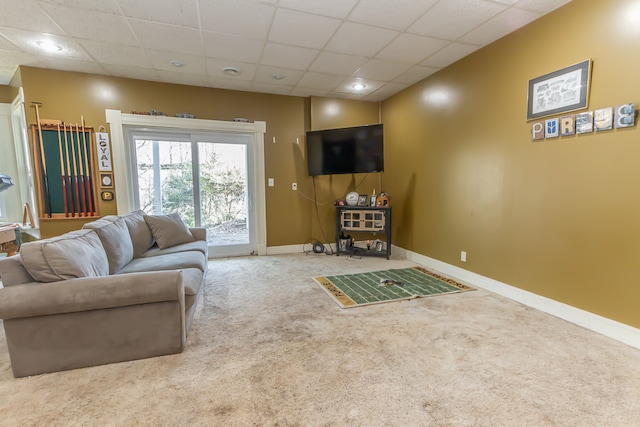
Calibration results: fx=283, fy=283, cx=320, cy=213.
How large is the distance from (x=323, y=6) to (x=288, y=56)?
0.97 metres

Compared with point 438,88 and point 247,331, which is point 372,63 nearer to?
point 438,88

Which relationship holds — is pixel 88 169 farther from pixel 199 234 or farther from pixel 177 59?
pixel 177 59

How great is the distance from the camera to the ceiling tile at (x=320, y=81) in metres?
3.84

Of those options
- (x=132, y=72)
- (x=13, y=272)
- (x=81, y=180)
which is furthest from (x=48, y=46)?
(x=13, y=272)

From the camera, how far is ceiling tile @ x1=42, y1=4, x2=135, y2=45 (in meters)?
2.42

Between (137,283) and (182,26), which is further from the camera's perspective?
(182,26)

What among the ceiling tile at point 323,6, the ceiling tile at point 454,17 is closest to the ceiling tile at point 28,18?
the ceiling tile at point 323,6

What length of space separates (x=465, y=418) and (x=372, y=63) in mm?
3543

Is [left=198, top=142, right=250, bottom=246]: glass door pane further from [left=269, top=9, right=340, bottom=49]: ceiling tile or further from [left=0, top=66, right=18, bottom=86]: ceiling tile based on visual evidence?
[left=0, top=66, right=18, bottom=86]: ceiling tile

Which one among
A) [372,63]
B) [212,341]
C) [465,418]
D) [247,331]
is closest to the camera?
[465,418]

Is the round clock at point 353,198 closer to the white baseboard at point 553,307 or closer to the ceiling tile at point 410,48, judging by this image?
the white baseboard at point 553,307

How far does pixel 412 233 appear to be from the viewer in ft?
14.3

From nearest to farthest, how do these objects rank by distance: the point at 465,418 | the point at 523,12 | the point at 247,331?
the point at 465,418 → the point at 247,331 → the point at 523,12

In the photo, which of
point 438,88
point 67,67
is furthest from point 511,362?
point 67,67
